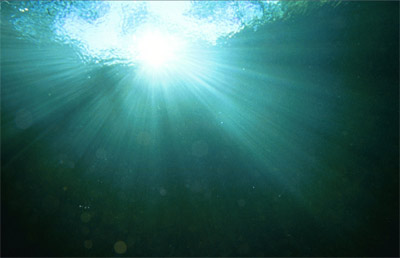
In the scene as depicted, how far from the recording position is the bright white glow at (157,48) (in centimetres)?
487

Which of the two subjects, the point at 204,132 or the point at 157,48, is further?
the point at 204,132

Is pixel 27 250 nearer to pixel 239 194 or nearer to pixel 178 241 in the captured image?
pixel 178 241

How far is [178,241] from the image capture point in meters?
5.53

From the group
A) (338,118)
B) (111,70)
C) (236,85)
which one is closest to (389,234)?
(338,118)

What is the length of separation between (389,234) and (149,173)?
750cm

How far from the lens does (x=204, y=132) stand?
21.2 feet

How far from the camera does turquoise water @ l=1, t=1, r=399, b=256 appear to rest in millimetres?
4750

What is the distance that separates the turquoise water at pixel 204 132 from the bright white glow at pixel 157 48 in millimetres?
33

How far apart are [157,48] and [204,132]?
311cm

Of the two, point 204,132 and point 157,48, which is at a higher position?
point 157,48

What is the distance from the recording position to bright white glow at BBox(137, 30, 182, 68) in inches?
192

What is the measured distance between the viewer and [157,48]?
5152 millimetres

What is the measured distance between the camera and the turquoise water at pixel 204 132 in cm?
475

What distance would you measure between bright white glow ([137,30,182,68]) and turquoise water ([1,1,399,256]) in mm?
33
